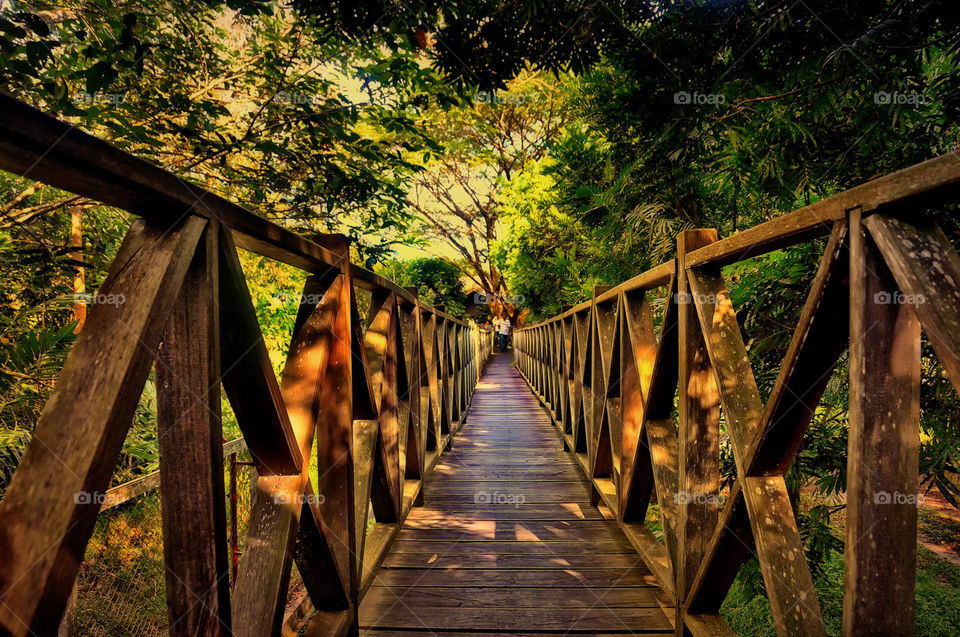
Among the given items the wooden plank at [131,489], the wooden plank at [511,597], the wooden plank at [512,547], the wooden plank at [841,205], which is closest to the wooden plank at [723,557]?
the wooden plank at [511,597]

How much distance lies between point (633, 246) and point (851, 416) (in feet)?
12.1

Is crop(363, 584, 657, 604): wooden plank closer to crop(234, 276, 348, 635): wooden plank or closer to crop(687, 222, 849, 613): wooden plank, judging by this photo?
crop(234, 276, 348, 635): wooden plank

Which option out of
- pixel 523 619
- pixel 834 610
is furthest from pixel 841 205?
pixel 834 610

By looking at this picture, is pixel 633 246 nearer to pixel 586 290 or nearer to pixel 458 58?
pixel 586 290

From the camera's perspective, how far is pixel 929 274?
28.8 inches

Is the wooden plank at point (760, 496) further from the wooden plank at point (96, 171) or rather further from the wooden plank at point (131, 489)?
the wooden plank at point (131, 489)

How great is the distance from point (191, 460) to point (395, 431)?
168 centimetres

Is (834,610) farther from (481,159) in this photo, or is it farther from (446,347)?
(481,159)

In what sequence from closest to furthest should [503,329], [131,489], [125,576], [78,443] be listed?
[78,443] < [131,489] < [125,576] < [503,329]

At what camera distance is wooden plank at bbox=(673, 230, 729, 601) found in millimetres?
1567

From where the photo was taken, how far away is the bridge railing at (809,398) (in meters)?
0.77

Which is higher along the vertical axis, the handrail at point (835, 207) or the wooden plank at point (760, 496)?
the handrail at point (835, 207)

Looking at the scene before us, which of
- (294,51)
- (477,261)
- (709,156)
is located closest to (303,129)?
(294,51)

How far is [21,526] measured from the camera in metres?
0.51
